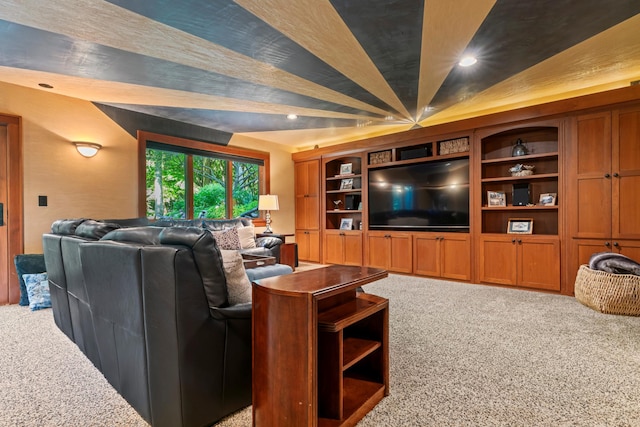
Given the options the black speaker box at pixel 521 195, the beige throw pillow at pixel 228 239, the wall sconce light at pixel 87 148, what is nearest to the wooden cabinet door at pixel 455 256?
the black speaker box at pixel 521 195

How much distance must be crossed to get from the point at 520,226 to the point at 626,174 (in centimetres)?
120

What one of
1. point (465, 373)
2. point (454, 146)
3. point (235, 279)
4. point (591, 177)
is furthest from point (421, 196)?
point (235, 279)

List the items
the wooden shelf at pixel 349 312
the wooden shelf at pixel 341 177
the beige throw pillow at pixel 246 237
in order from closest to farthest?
the wooden shelf at pixel 349 312
the beige throw pillow at pixel 246 237
the wooden shelf at pixel 341 177

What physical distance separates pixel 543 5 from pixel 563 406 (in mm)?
2496

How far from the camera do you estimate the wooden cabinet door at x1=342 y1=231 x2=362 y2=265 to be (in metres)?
5.66

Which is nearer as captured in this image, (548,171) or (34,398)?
(34,398)

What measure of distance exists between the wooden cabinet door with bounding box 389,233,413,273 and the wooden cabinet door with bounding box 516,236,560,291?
1491 mm

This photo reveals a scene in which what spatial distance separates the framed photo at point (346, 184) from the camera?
6016 millimetres

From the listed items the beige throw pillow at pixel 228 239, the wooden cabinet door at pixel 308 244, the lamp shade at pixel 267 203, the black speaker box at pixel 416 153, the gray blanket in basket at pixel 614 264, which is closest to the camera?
the gray blanket in basket at pixel 614 264

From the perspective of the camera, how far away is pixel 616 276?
2.98 metres

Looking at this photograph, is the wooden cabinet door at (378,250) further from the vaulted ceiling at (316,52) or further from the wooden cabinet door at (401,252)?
the vaulted ceiling at (316,52)

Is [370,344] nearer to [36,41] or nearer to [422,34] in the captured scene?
[422,34]

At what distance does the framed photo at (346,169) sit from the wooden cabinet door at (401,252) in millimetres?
1582

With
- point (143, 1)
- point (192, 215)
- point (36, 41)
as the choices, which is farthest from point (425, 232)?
point (36, 41)
